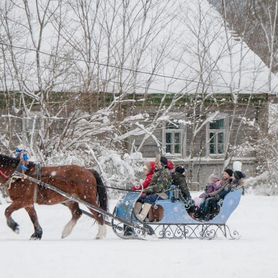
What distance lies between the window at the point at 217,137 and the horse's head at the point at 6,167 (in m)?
14.7

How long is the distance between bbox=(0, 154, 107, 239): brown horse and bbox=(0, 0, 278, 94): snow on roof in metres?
5.88

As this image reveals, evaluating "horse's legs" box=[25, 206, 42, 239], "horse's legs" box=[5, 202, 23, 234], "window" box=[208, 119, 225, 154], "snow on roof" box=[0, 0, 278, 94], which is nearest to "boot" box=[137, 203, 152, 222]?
"horse's legs" box=[25, 206, 42, 239]

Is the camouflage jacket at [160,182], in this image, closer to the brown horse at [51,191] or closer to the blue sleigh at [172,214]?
the blue sleigh at [172,214]

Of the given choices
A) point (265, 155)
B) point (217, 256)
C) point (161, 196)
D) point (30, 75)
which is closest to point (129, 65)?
point (30, 75)

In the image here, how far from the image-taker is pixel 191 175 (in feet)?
80.3

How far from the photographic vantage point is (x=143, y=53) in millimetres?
23000

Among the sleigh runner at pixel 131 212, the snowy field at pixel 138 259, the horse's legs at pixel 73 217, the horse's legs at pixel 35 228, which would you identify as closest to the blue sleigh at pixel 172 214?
the sleigh runner at pixel 131 212

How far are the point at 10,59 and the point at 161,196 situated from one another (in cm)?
783

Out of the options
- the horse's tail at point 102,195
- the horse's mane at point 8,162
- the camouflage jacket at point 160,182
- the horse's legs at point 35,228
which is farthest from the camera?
the horse's tail at point 102,195

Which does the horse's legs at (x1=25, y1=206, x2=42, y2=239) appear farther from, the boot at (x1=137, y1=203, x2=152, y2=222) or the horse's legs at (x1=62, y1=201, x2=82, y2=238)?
the boot at (x1=137, y1=203, x2=152, y2=222)

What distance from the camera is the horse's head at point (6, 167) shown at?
498 inches

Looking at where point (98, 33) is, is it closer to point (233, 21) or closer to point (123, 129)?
point (123, 129)

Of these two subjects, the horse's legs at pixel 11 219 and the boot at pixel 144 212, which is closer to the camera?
the horse's legs at pixel 11 219

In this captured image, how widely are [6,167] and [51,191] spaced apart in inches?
34.9
